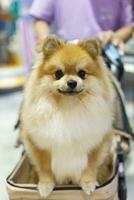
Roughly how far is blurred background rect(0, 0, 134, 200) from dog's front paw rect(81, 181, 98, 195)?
51cm

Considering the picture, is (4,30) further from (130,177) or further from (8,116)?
(130,177)

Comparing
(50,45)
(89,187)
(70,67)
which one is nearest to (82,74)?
(70,67)

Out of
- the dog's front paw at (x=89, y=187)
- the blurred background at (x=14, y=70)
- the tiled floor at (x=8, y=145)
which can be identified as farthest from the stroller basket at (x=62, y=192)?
the blurred background at (x=14, y=70)

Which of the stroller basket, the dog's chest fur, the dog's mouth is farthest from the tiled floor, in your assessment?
the dog's mouth

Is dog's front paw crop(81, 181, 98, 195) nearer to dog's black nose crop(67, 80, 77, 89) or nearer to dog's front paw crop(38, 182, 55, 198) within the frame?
dog's front paw crop(38, 182, 55, 198)

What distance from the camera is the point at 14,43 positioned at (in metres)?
3.84

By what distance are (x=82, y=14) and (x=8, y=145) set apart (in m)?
0.92

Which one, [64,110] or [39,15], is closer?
[64,110]

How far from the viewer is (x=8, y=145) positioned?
246cm

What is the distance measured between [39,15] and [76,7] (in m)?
0.20

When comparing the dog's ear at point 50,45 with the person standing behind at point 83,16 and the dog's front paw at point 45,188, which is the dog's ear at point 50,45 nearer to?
the dog's front paw at point 45,188

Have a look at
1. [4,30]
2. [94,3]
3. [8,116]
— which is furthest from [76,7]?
[4,30]

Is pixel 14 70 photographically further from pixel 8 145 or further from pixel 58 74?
pixel 58 74

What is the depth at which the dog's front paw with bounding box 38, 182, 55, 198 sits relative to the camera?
1.49 m
